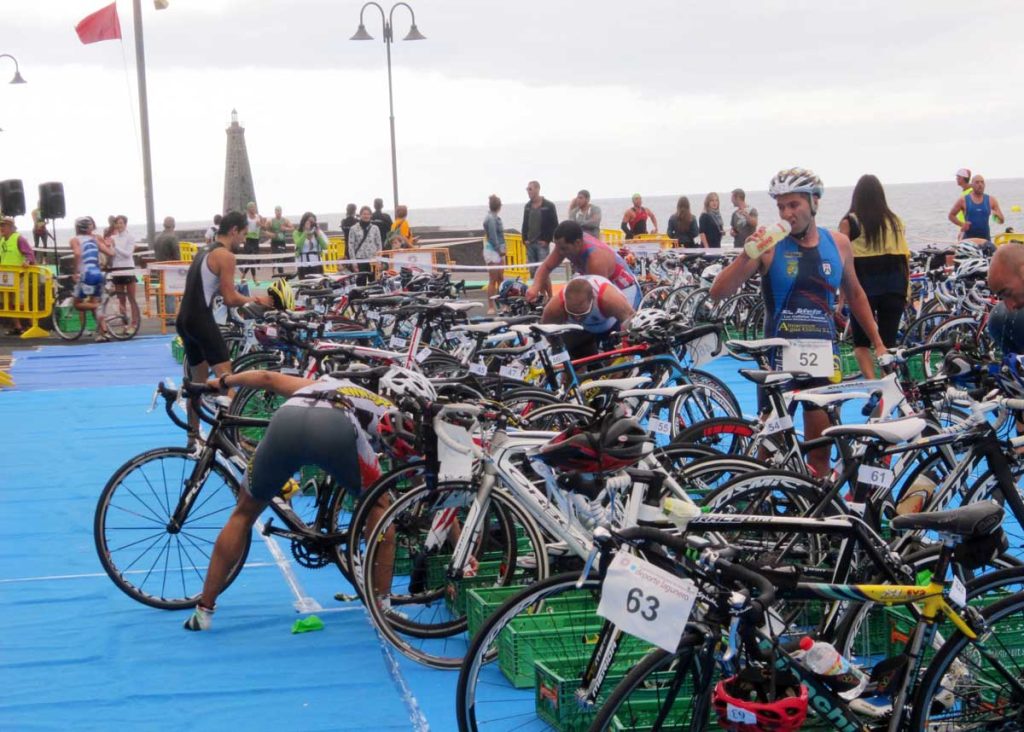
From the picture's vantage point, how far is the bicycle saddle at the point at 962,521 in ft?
11.6

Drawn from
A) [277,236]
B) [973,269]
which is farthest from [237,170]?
[973,269]

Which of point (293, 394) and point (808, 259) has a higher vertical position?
point (808, 259)

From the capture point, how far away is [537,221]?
2208 cm

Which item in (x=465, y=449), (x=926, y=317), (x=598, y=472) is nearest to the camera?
(x=598, y=472)

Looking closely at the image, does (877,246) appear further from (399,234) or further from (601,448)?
(399,234)

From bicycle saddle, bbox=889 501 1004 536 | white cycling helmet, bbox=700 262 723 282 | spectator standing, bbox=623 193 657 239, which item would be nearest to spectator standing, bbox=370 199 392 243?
spectator standing, bbox=623 193 657 239

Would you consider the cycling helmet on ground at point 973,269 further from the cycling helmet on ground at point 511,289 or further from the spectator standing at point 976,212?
the cycling helmet on ground at point 511,289

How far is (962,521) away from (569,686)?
4.87ft

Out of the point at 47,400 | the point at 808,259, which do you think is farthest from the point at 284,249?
the point at 808,259

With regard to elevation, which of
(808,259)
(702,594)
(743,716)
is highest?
(808,259)

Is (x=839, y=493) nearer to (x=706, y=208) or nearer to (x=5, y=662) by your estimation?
(x=5, y=662)

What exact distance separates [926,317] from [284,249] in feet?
71.3

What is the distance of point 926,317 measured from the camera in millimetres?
13820

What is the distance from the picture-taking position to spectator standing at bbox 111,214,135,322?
21578 millimetres
